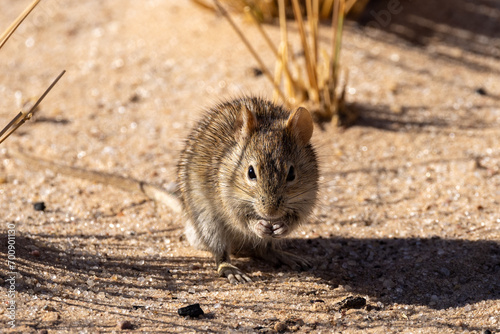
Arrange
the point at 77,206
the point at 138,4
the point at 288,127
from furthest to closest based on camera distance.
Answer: the point at 138,4 < the point at 77,206 < the point at 288,127

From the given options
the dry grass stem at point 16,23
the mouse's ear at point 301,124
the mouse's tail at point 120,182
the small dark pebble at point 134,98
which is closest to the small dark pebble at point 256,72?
the small dark pebble at point 134,98

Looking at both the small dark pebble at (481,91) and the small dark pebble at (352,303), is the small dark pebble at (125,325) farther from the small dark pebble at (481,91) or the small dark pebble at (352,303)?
the small dark pebble at (481,91)

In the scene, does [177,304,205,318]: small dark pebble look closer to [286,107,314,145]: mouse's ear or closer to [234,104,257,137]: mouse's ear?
[234,104,257,137]: mouse's ear

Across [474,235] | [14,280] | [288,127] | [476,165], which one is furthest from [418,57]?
[14,280]

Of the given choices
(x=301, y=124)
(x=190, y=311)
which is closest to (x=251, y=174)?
Result: (x=301, y=124)

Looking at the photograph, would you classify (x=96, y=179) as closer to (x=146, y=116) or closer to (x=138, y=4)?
(x=146, y=116)
